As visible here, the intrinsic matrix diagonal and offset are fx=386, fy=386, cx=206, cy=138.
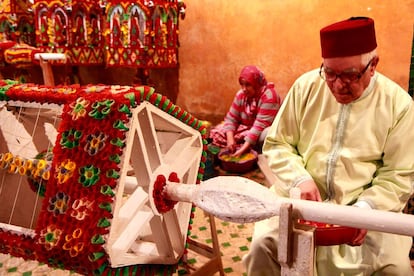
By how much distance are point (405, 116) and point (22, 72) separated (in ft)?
12.7

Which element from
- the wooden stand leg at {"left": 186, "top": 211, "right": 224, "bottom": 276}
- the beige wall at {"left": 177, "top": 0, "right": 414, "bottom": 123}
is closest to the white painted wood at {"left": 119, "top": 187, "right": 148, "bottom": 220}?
the wooden stand leg at {"left": 186, "top": 211, "right": 224, "bottom": 276}

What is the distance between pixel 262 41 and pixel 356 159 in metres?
3.41

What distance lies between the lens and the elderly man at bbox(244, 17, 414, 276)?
1631mm

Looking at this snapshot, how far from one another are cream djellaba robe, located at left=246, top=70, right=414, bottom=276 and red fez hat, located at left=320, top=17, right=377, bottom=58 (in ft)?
0.80

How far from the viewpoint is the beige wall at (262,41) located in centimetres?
416

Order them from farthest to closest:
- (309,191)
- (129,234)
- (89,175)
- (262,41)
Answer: (262,41) < (309,191) < (129,234) < (89,175)

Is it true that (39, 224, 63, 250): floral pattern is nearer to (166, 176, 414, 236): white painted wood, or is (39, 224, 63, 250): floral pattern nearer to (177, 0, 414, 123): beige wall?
(166, 176, 414, 236): white painted wood

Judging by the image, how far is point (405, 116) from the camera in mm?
→ 1730

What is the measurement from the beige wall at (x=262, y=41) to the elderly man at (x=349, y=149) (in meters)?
2.73

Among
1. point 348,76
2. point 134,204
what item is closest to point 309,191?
point 348,76

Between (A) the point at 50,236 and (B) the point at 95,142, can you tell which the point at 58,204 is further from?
(B) the point at 95,142

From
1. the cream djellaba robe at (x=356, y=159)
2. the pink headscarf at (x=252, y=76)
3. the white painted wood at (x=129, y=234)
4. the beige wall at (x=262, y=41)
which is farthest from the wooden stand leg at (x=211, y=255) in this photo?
the beige wall at (x=262, y=41)

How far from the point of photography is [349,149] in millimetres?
1791

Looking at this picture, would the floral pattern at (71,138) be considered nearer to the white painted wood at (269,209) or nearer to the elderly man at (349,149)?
the white painted wood at (269,209)
